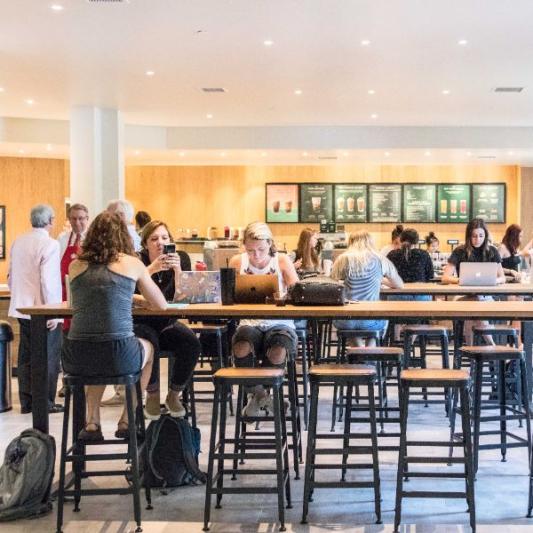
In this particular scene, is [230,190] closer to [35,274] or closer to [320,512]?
[35,274]

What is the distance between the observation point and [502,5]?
6.50 meters

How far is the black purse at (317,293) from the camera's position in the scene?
430 centimetres

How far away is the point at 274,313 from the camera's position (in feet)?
13.6

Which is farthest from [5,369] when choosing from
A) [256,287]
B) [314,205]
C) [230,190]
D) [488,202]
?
[488,202]

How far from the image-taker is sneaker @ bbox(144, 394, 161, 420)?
469cm

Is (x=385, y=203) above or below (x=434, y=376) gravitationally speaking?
above

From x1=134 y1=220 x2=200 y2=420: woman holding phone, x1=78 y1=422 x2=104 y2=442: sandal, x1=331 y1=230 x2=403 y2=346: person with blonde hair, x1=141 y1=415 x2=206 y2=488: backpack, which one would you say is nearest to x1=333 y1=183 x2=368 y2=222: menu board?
x1=331 y1=230 x2=403 y2=346: person with blonde hair

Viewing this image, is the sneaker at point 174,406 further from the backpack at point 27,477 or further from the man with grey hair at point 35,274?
the man with grey hair at point 35,274

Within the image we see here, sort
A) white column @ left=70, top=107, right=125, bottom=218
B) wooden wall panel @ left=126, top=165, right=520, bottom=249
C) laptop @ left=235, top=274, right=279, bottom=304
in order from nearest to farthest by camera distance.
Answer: laptop @ left=235, top=274, right=279, bottom=304 → white column @ left=70, top=107, right=125, bottom=218 → wooden wall panel @ left=126, top=165, right=520, bottom=249

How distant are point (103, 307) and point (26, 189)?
11.5 m

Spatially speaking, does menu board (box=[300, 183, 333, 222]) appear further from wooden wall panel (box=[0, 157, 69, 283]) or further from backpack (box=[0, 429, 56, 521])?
backpack (box=[0, 429, 56, 521])

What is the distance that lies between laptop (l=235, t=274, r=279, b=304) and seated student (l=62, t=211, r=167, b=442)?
76 cm

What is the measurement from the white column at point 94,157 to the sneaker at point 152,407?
264 inches

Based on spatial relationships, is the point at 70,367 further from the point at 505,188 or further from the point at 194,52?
the point at 505,188
